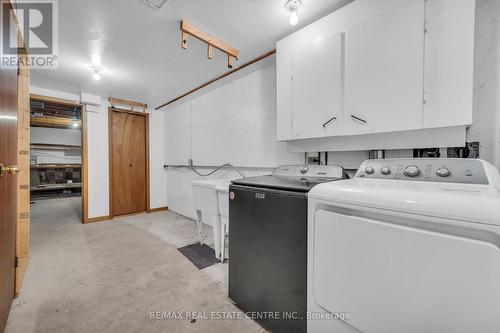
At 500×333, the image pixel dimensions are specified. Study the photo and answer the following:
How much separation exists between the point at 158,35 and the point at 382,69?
189 cm

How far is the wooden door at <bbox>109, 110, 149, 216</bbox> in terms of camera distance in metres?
3.92

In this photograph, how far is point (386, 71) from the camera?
1215 mm

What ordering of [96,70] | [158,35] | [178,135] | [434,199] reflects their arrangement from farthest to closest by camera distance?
[178,135]
[96,70]
[158,35]
[434,199]

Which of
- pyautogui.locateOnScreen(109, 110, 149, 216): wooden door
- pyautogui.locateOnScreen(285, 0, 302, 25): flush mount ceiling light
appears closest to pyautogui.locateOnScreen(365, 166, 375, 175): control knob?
pyautogui.locateOnScreen(285, 0, 302, 25): flush mount ceiling light

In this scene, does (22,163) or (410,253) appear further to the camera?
(22,163)

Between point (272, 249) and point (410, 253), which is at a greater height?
point (410, 253)

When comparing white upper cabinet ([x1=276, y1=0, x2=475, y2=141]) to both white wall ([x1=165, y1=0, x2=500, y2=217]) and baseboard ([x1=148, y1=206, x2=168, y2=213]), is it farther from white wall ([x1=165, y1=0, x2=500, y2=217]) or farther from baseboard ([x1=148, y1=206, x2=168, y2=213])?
baseboard ([x1=148, y1=206, x2=168, y2=213])

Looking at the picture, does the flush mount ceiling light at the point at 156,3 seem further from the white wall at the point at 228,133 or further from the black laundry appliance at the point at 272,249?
the black laundry appliance at the point at 272,249

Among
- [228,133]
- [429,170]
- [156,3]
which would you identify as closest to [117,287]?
[228,133]

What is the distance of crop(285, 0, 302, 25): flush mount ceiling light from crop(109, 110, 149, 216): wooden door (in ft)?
12.4

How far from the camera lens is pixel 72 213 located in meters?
4.30

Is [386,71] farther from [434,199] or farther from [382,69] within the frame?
[434,199]

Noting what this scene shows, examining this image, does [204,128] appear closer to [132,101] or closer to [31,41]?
[132,101]

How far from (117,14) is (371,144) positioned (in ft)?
7.19
